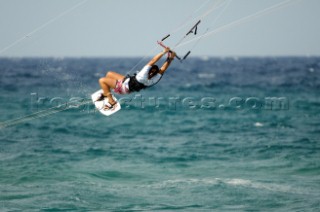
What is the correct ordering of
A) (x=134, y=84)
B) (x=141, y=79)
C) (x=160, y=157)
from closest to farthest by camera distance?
(x=141, y=79), (x=134, y=84), (x=160, y=157)

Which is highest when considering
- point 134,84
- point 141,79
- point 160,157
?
point 141,79

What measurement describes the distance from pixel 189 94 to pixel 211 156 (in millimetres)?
27592

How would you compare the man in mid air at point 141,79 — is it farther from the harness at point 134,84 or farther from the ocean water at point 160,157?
the ocean water at point 160,157

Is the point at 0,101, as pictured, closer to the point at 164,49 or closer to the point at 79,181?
the point at 79,181

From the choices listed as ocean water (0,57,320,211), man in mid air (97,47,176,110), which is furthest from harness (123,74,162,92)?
ocean water (0,57,320,211)

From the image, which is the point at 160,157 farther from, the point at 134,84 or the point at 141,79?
the point at 141,79

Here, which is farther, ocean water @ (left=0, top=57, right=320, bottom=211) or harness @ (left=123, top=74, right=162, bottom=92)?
ocean water @ (left=0, top=57, right=320, bottom=211)

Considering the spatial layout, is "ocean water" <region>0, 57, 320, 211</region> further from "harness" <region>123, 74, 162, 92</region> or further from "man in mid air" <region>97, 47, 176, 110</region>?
"harness" <region>123, 74, 162, 92</region>

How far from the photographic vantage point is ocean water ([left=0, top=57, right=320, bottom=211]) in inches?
659

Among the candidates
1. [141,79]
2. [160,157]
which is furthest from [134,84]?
[160,157]

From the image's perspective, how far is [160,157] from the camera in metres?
23.0

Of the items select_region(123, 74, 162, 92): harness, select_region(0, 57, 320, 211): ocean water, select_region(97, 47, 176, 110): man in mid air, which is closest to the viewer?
select_region(97, 47, 176, 110): man in mid air

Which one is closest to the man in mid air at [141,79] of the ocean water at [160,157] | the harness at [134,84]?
the harness at [134,84]

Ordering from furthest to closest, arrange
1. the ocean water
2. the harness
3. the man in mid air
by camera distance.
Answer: the ocean water < the harness < the man in mid air
